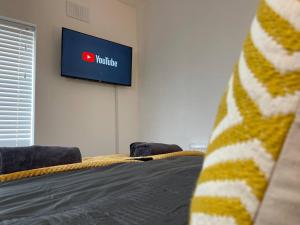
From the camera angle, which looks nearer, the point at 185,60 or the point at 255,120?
the point at 255,120

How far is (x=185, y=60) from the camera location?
3330 mm

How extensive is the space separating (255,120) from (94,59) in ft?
10.2

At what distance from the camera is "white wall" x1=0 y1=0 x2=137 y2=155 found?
2775 mm

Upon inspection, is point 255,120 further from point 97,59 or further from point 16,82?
point 97,59

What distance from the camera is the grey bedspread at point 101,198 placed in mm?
617

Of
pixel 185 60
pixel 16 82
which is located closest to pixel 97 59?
pixel 16 82

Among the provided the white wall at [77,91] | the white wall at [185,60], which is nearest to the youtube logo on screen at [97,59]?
the white wall at [77,91]

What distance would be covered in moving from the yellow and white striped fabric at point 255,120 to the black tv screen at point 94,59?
2.88 m

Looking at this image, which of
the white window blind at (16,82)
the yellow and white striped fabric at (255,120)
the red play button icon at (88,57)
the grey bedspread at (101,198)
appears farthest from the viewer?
the red play button icon at (88,57)

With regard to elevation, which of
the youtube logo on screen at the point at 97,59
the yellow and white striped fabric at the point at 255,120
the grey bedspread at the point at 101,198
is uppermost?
the youtube logo on screen at the point at 97,59

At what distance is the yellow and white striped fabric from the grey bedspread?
1.38 feet

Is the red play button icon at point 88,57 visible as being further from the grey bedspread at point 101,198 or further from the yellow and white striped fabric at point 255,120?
the yellow and white striped fabric at point 255,120

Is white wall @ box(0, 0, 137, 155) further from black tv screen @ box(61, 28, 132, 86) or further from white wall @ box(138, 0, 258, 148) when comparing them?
white wall @ box(138, 0, 258, 148)

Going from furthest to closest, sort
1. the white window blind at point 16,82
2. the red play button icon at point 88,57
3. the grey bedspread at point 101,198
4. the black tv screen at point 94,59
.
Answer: the red play button icon at point 88,57 < the black tv screen at point 94,59 < the white window blind at point 16,82 < the grey bedspread at point 101,198
